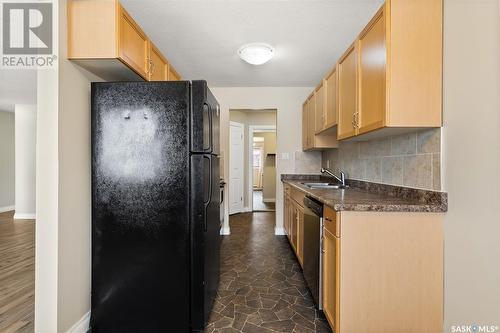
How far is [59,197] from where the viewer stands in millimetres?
1474

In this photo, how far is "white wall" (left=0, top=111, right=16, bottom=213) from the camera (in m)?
5.68

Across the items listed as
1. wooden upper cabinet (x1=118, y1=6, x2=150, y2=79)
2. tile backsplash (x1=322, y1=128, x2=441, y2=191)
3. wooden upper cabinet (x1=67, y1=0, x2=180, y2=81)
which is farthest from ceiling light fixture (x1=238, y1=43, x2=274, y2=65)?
tile backsplash (x1=322, y1=128, x2=441, y2=191)

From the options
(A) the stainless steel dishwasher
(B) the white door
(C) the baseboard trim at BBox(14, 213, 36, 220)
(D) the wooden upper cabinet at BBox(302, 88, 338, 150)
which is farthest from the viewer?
(B) the white door

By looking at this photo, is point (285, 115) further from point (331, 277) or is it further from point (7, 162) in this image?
point (7, 162)

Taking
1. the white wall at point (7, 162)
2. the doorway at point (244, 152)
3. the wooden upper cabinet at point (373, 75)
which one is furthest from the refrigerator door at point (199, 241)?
the white wall at point (7, 162)

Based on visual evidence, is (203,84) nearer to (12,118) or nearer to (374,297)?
(374,297)

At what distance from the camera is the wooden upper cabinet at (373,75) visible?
1461 millimetres

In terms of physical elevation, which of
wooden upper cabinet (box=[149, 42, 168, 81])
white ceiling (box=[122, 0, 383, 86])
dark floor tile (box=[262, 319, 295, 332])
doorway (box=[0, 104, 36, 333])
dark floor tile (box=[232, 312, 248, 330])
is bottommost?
dark floor tile (box=[262, 319, 295, 332])

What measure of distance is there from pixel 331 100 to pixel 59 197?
2384 millimetres

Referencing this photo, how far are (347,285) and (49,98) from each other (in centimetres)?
210

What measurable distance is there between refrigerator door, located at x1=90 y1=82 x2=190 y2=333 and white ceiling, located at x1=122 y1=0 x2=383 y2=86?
2.63 ft

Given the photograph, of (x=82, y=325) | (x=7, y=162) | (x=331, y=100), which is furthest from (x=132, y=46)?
(x=7, y=162)

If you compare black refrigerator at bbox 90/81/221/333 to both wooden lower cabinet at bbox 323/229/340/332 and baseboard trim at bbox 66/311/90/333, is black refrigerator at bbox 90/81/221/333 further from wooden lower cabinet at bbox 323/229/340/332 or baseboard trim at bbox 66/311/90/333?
wooden lower cabinet at bbox 323/229/340/332

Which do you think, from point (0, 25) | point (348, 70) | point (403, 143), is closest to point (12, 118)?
point (0, 25)
